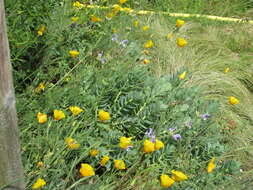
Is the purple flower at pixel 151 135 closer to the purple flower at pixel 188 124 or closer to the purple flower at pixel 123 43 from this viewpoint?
the purple flower at pixel 188 124

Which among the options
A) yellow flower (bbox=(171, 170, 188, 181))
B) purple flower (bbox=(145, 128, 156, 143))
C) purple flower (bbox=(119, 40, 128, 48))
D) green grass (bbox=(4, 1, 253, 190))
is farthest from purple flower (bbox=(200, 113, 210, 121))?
purple flower (bbox=(119, 40, 128, 48))

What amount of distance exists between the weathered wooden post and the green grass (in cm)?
19

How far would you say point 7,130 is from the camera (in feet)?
4.42

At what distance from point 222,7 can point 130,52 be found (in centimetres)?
273

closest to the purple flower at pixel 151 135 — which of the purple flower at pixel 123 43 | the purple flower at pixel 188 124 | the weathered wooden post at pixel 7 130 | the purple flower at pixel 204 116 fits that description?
the purple flower at pixel 188 124

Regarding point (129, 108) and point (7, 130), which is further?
point (129, 108)

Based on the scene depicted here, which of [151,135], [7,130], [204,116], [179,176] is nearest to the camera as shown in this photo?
[7,130]

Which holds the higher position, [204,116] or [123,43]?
[123,43]

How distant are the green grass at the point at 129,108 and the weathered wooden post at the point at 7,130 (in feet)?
0.62

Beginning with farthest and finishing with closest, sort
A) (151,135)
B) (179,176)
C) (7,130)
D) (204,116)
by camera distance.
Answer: (204,116) < (151,135) < (179,176) < (7,130)

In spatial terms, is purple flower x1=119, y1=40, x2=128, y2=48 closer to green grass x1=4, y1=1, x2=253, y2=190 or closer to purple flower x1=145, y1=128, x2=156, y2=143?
green grass x1=4, y1=1, x2=253, y2=190

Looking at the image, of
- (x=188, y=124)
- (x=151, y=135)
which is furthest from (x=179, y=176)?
(x=188, y=124)

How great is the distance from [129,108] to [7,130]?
46.6 inches

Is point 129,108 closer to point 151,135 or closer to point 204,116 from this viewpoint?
point 151,135
